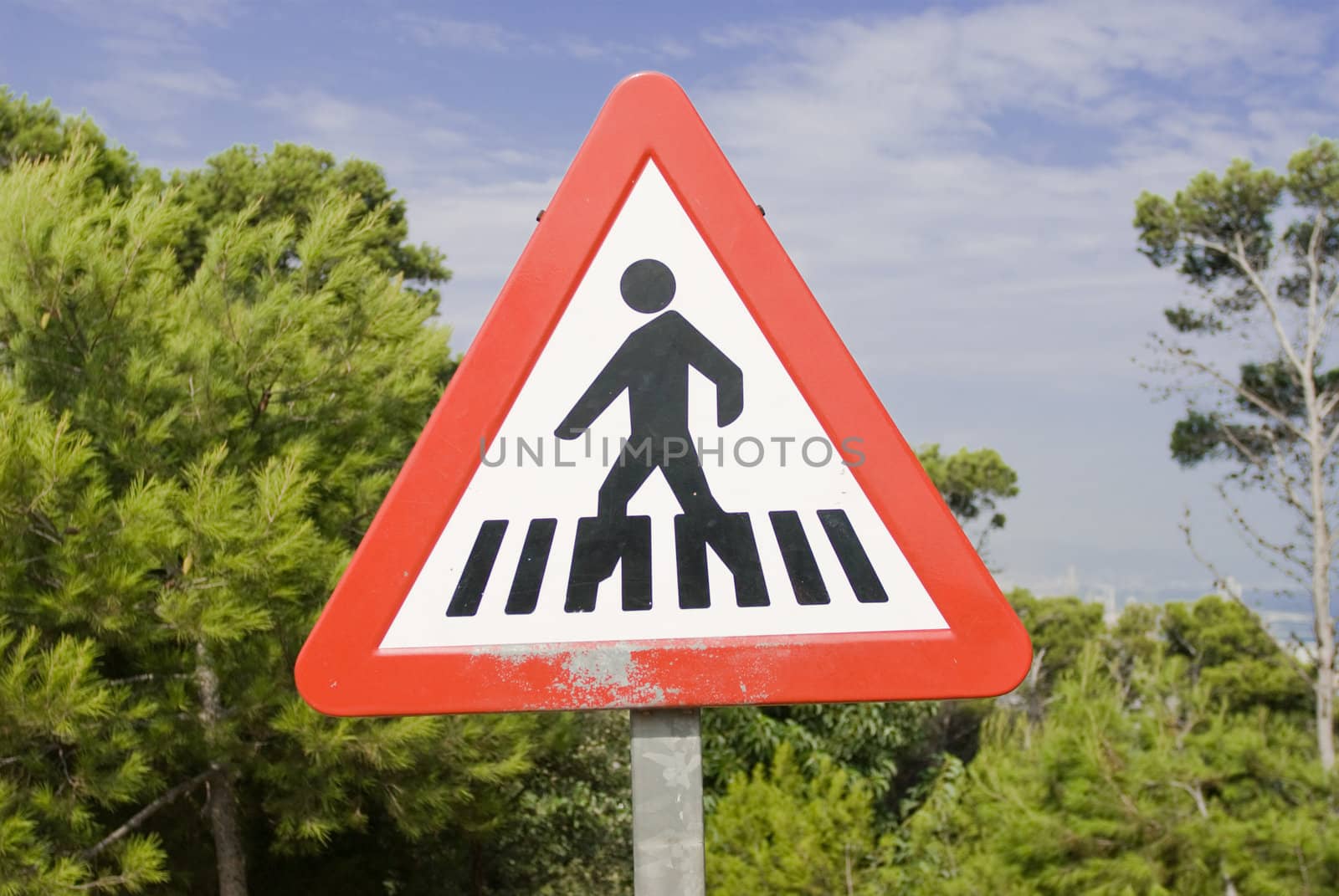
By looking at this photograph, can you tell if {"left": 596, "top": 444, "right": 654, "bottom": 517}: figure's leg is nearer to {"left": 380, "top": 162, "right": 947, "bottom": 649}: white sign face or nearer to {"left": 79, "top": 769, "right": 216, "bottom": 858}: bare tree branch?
{"left": 380, "top": 162, "right": 947, "bottom": 649}: white sign face

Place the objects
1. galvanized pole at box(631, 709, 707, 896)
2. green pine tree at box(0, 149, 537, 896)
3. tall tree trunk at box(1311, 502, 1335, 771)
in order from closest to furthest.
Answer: galvanized pole at box(631, 709, 707, 896), green pine tree at box(0, 149, 537, 896), tall tree trunk at box(1311, 502, 1335, 771)

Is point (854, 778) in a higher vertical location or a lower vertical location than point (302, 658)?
lower

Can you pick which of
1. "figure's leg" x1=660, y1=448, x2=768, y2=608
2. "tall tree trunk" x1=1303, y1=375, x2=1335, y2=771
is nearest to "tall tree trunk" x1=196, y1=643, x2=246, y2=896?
"figure's leg" x1=660, y1=448, x2=768, y2=608

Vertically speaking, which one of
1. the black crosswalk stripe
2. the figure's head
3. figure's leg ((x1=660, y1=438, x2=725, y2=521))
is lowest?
the black crosswalk stripe

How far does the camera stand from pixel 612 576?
0.91 m

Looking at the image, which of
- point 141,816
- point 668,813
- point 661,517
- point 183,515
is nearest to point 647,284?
point 661,517

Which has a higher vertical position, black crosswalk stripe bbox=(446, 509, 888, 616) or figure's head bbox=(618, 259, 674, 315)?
figure's head bbox=(618, 259, 674, 315)

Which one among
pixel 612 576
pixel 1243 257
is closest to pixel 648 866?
pixel 612 576

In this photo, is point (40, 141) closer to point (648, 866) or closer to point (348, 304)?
point (348, 304)

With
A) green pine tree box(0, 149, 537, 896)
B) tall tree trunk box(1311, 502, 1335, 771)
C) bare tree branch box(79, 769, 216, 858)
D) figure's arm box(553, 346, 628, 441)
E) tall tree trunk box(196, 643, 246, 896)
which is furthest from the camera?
tall tree trunk box(1311, 502, 1335, 771)

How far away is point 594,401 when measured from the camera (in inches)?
37.1

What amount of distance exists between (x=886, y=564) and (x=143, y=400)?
11.4ft

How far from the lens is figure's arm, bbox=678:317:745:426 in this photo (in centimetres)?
94

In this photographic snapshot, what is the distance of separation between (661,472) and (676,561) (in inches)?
2.9
